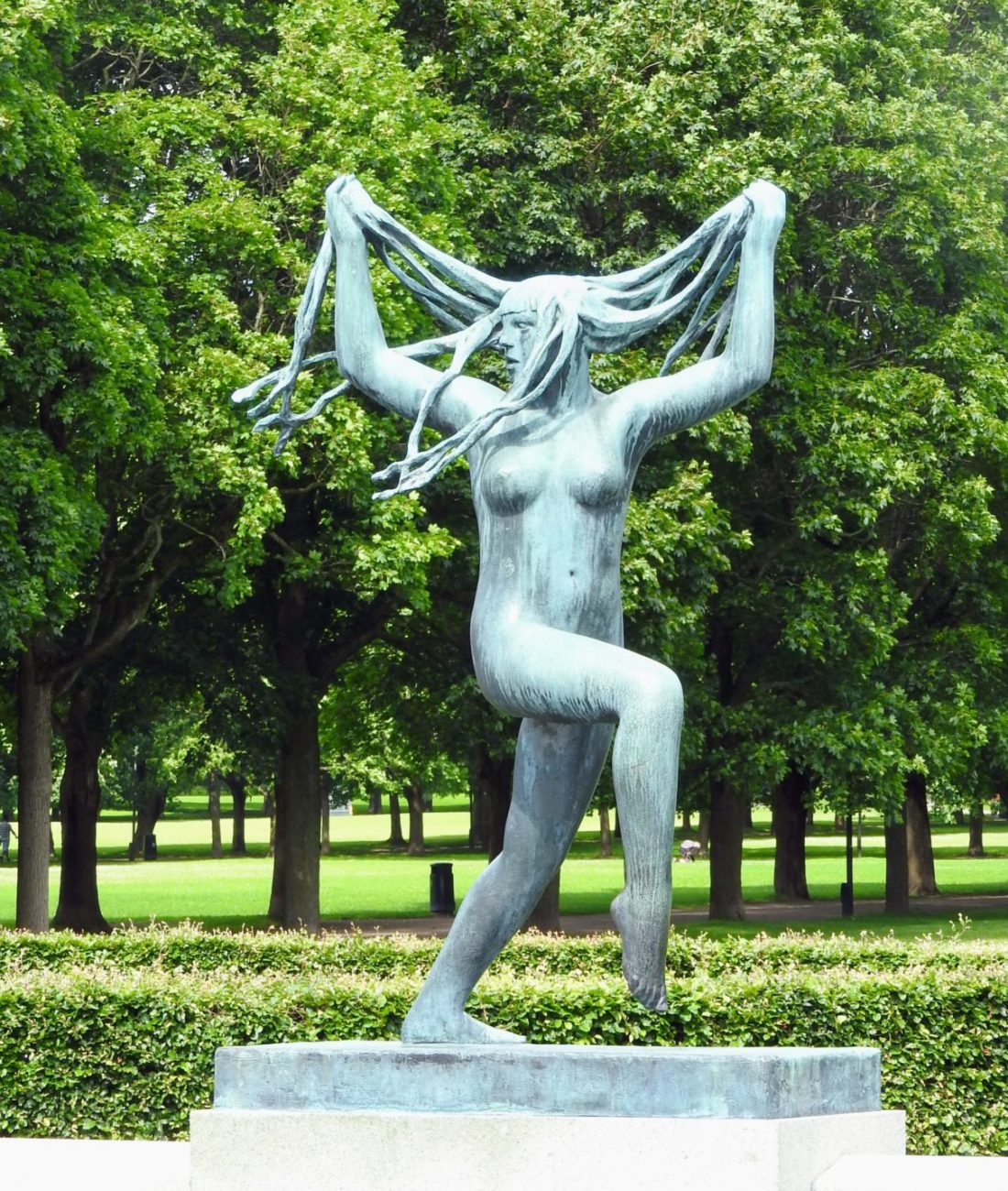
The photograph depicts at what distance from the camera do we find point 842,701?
2747cm

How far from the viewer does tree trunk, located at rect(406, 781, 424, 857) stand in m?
66.8

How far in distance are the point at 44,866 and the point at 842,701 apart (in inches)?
453

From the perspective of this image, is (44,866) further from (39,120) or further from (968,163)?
(968,163)

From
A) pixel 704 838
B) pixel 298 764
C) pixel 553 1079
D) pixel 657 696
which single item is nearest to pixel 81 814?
pixel 298 764

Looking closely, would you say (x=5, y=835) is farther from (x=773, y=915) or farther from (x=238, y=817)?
(x=773, y=915)

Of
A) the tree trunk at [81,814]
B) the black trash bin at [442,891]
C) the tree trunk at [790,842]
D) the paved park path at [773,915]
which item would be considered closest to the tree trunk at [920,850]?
the paved park path at [773,915]

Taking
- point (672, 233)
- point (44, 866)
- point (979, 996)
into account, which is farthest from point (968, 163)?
point (979, 996)

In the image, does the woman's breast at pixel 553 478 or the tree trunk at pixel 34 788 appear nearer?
the woman's breast at pixel 553 478

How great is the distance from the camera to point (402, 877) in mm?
51312

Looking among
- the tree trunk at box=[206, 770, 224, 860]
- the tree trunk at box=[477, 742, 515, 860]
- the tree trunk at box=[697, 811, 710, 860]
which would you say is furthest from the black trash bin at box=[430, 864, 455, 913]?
the tree trunk at box=[206, 770, 224, 860]

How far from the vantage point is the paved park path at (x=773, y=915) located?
30.4 meters

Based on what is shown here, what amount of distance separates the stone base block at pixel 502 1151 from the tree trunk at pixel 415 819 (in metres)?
57.9

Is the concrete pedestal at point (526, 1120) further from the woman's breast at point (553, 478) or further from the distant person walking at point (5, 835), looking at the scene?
the distant person walking at point (5, 835)

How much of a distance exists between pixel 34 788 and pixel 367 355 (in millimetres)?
16628
